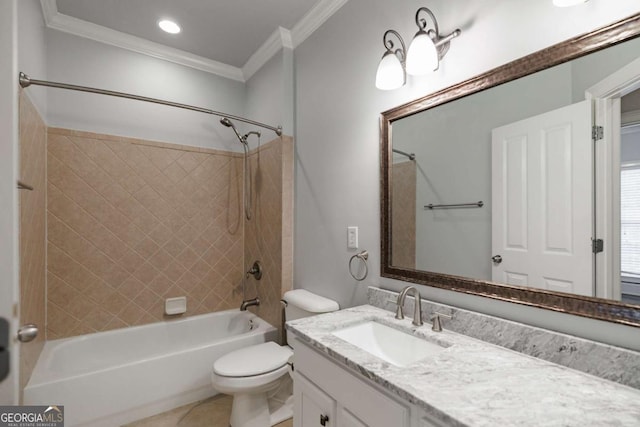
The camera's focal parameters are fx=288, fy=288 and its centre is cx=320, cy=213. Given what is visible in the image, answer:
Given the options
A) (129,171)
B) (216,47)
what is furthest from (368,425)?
(216,47)

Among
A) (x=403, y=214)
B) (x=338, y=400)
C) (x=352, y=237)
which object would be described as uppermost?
(x=403, y=214)

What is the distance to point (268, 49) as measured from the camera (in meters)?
2.38

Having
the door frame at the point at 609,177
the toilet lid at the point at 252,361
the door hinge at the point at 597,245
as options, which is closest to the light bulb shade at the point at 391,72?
the door frame at the point at 609,177

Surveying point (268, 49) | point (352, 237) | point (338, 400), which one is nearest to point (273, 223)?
point (352, 237)

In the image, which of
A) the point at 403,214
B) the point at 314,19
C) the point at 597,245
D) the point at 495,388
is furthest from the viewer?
the point at 314,19

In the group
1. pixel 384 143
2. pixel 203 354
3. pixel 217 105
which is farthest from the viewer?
pixel 217 105

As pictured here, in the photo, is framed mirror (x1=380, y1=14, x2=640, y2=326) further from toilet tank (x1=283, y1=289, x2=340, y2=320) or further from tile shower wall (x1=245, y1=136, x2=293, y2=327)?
tile shower wall (x1=245, y1=136, x2=293, y2=327)

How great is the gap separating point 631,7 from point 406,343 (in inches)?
50.5

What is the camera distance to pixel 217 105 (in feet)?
9.14

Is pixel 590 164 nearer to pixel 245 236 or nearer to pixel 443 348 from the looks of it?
pixel 443 348

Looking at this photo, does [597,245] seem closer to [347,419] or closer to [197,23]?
[347,419]

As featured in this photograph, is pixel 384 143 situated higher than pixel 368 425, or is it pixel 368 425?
pixel 384 143

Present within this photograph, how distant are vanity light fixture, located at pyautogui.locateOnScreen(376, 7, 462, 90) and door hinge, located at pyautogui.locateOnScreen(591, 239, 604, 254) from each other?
84 cm

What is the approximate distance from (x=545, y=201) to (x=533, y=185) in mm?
67
